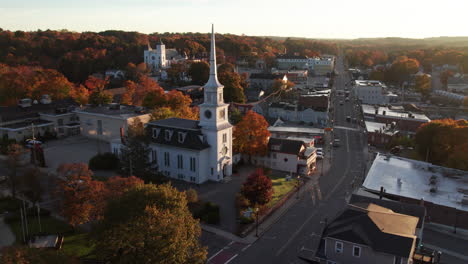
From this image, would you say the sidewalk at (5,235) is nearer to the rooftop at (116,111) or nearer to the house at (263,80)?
the rooftop at (116,111)

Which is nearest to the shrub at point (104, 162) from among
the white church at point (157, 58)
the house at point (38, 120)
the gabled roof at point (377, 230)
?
the house at point (38, 120)

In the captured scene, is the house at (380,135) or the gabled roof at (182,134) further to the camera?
the house at (380,135)

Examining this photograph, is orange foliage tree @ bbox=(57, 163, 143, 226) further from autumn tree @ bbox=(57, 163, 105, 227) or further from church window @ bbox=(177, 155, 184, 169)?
church window @ bbox=(177, 155, 184, 169)

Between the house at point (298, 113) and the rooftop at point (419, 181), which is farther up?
the house at point (298, 113)

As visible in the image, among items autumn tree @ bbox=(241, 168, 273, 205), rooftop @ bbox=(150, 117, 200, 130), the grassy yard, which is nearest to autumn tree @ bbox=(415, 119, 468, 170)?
autumn tree @ bbox=(241, 168, 273, 205)

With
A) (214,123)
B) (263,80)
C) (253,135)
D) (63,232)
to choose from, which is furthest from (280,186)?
(263,80)

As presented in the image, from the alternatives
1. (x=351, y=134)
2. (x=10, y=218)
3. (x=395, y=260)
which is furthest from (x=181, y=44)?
(x=395, y=260)
